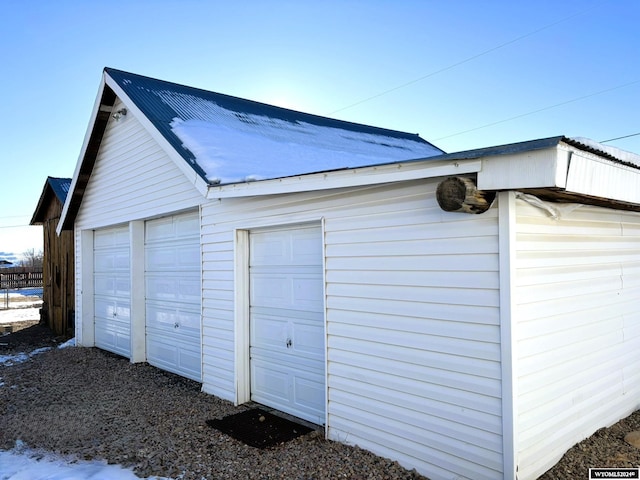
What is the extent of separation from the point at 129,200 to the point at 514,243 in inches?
269

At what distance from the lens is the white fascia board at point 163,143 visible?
212 inches

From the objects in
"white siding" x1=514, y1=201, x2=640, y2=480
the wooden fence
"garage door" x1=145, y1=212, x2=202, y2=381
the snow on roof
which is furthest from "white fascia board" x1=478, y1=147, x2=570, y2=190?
the wooden fence

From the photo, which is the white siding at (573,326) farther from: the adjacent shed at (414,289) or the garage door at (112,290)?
the garage door at (112,290)

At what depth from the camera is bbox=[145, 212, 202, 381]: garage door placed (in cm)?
663

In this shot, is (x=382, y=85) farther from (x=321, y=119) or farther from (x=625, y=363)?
(x=625, y=363)

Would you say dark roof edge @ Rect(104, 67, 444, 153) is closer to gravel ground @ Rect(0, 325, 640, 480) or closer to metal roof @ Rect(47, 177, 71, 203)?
gravel ground @ Rect(0, 325, 640, 480)

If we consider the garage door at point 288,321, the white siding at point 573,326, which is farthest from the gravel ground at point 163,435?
the garage door at point 288,321

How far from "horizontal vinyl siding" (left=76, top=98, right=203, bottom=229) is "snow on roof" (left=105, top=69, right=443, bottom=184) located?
1.72 feet

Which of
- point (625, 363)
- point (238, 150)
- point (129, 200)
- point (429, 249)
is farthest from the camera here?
point (129, 200)

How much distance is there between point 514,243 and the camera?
2.98m

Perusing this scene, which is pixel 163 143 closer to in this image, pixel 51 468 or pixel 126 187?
pixel 126 187

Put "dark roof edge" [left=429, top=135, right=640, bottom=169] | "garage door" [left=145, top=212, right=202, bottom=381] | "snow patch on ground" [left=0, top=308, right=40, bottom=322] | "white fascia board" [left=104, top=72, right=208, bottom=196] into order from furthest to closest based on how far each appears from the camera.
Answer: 1. "snow patch on ground" [left=0, top=308, right=40, bottom=322]
2. "garage door" [left=145, top=212, right=202, bottom=381]
3. "white fascia board" [left=104, top=72, right=208, bottom=196]
4. "dark roof edge" [left=429, top=135, right=640, bottom=169]

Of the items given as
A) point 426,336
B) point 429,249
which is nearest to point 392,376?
point 426,336

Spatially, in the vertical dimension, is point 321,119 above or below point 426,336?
above
